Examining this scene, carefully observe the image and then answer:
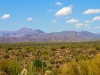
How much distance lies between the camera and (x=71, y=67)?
46.8 ft

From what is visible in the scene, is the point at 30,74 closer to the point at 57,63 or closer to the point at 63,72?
the point at 63,72

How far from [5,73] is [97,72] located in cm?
545

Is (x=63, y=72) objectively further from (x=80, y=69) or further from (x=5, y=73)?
(x=5, y=73)

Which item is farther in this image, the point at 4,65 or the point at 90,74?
the point at 4,65

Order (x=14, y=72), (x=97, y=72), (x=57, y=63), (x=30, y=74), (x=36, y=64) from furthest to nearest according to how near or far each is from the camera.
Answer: (x=57, y=63) < (x=36, y=64) < (x=14, y=72) < (x=97, y=72) < (x=30, y=74)

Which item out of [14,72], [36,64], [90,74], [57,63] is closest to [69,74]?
[90,74]

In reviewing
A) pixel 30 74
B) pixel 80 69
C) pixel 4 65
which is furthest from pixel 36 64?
pixel 30 74

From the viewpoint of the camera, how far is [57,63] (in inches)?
888

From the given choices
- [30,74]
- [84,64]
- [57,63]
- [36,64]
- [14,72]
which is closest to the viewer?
[30,74]

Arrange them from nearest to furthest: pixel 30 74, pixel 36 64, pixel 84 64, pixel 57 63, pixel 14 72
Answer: pixel 30 74, pixel 14 72, pixel 84 64, pixel 36 64, pixel 57 63

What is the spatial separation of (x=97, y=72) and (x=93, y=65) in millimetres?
488

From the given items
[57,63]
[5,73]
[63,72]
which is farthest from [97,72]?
[57,63]

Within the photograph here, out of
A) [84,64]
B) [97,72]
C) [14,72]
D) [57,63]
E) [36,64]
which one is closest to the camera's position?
[97,72]

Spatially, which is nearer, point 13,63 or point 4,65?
point 13,63
